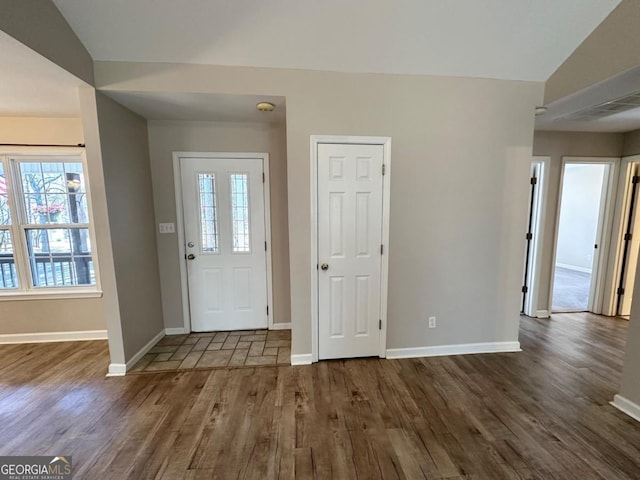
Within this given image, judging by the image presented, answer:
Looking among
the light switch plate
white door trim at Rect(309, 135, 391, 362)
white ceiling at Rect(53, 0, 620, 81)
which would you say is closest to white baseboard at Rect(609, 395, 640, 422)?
white door trim at Rect(309, 135, 391, 362)

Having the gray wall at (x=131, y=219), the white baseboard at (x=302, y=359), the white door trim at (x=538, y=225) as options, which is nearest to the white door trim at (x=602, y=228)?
the white door trim at (x=538, y=225)

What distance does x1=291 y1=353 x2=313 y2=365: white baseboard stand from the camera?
2555 millimetres

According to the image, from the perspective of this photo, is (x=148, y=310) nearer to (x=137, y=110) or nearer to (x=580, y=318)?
(x=137, y=110)

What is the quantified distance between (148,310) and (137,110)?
2029 millimetres

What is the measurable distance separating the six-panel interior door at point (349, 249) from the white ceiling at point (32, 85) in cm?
198

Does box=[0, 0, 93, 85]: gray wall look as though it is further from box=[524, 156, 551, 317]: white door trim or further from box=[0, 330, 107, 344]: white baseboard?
box=[524, 156, 551, 317]: white door trim

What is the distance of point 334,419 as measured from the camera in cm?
189

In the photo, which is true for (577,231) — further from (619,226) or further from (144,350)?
(144,350)

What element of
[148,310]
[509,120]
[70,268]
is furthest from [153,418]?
[509,120]

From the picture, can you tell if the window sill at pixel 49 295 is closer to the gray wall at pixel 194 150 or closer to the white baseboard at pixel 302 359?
the gray wall at pixel 194 150

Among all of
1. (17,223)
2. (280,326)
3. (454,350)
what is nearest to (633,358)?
(454,350)

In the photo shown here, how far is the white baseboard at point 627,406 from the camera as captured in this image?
Answer: 1889mm

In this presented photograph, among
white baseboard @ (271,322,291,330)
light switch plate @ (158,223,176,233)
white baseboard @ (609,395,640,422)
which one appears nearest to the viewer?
white baseboard @ (609,395,640,422)

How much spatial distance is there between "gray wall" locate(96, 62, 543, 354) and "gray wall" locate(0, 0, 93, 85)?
0.51 feet
